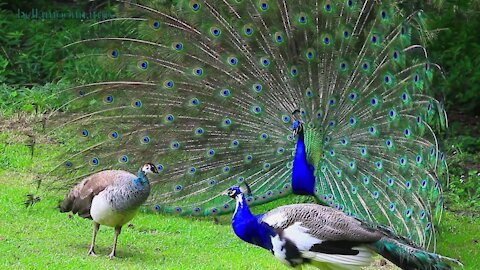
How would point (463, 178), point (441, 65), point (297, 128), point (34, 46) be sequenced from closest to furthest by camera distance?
point (297, 128), point (463, 178), point (441, 65), point (34, 46)

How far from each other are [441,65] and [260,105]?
154 inches

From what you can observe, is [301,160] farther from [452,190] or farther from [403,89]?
[452,190]

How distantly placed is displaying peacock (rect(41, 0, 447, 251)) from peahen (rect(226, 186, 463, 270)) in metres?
1.22

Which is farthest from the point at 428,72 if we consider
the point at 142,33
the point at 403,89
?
the point at 142,33

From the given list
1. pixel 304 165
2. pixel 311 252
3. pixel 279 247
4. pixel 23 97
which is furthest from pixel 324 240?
pixel 23 97

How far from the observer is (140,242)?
678 cm

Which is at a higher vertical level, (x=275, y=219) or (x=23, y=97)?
(x=23, y=97)

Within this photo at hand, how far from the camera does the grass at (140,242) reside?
6.19 meters

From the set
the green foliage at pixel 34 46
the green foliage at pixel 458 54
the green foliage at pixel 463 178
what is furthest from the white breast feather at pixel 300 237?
the green foliage at pixel 34 46

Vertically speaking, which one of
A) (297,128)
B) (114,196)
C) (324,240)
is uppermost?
(297,128)

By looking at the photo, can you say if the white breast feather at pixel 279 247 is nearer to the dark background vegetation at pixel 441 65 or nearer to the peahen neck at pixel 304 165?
the peahen neck at pixel 304 165

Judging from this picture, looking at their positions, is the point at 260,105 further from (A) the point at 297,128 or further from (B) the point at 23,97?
(B) the point at 23,97

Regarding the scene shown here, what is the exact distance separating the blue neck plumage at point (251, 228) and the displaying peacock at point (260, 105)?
4.38 feet

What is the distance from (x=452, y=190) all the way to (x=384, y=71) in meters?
2.38
